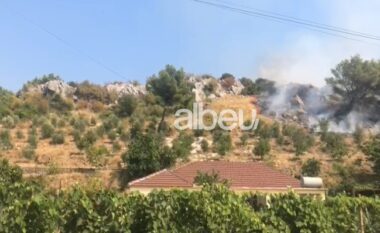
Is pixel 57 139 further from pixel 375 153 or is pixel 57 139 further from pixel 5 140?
pixel 375 153

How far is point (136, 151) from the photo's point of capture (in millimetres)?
29141

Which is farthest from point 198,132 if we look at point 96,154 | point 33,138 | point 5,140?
point 5,140

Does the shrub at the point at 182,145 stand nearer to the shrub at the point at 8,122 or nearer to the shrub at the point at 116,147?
the shrub at the point at 116,147

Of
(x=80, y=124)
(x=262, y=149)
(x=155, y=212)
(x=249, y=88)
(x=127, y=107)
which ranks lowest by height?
(x=155, y=212)

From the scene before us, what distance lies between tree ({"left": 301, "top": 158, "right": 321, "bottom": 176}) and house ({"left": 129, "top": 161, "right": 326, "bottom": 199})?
3.96 meters

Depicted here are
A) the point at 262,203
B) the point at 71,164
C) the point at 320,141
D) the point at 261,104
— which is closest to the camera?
the point at 262,203

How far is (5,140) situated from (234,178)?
15.0 meters

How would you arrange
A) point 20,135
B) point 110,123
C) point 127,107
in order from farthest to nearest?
point 127,107 < point 110,123 < point 20,135

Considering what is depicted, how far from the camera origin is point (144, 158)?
94.8ft

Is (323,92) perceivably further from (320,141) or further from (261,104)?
(320,141)

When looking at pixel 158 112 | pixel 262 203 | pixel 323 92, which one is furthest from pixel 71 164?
pixel 323 92

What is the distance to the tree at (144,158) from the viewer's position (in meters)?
28.9

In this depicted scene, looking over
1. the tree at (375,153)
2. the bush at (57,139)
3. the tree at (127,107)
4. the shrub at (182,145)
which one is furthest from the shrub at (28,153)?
the tree at (375,153)

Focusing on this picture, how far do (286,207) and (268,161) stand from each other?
2369 centimetres
